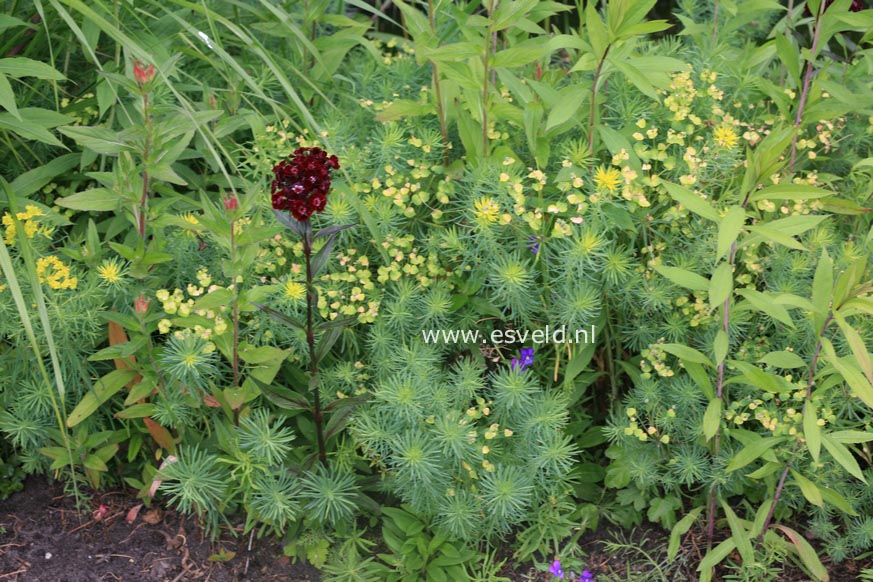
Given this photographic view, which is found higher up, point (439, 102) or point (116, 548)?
point (439, 102)

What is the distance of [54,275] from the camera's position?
1.98 m

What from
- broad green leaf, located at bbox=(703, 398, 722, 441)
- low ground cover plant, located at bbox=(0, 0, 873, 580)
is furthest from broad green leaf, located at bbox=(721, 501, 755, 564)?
broad green leaf, located at bbox=(703, 398, 722, 441)

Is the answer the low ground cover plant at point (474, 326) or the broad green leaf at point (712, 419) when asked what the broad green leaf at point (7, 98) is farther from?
the broad green leaf at point (712, 419)

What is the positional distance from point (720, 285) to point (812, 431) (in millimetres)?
333

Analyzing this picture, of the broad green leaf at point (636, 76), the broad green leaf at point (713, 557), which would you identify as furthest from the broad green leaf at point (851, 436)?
the broad green leaf at point (636, 76)

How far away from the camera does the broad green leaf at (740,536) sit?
1965 mm

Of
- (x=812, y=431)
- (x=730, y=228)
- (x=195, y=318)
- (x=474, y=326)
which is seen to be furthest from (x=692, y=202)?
(x=195, y=318)

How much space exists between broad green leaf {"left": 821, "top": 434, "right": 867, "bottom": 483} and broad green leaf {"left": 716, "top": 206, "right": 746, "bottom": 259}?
45cm

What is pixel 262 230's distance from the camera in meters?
1.85

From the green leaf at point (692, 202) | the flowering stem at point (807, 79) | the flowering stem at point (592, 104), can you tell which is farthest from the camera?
the flowering stem at point (807, 79)

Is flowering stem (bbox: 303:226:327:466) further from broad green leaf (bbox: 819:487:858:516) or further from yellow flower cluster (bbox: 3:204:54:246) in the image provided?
broad green leaf (bbox: 819:487:858:516)

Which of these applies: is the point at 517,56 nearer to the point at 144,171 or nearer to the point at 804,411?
the point at 144,171

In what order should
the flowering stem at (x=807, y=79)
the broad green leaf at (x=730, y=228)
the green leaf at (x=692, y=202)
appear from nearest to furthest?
the broad green leaf at (x=730, y=228)
the green leaf at (x=692, y=202)
the flowering stem at (x=807, y=79)

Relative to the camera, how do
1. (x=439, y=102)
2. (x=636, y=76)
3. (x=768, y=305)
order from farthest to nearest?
(x=439, y=102)
(x=636, y=76)
(x=768, y=305)
